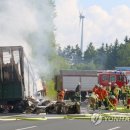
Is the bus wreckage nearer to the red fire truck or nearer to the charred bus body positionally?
the charred bus body

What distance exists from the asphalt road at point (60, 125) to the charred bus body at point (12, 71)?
4987 millimetres

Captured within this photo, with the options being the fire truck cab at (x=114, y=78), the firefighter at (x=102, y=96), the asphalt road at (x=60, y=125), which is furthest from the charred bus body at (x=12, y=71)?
the fire truck cab at (x=114, y=78)

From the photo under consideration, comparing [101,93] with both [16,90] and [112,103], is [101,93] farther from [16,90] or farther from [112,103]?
[16,90]

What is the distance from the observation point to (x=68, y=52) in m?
198

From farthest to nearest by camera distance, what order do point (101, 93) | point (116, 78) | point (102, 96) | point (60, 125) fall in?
point (116, 78) → point (101, 93) → point (102, 96) → point (60, 125)

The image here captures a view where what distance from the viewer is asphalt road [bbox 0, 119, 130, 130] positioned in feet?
57.1

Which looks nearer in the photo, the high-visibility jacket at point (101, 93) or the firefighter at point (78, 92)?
the high-visibility jacket at point (101, 93)

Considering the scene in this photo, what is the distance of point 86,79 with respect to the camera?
4731 cm

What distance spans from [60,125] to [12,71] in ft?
23.0

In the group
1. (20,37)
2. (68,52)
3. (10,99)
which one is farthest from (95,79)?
(68,52)

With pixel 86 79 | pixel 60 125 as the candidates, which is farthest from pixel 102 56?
pixel 60 125

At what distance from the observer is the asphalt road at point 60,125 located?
17406 mm

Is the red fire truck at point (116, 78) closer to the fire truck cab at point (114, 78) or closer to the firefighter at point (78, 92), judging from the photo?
the fire truck cab at point (114, 78)

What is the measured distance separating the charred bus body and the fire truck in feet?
66.9
